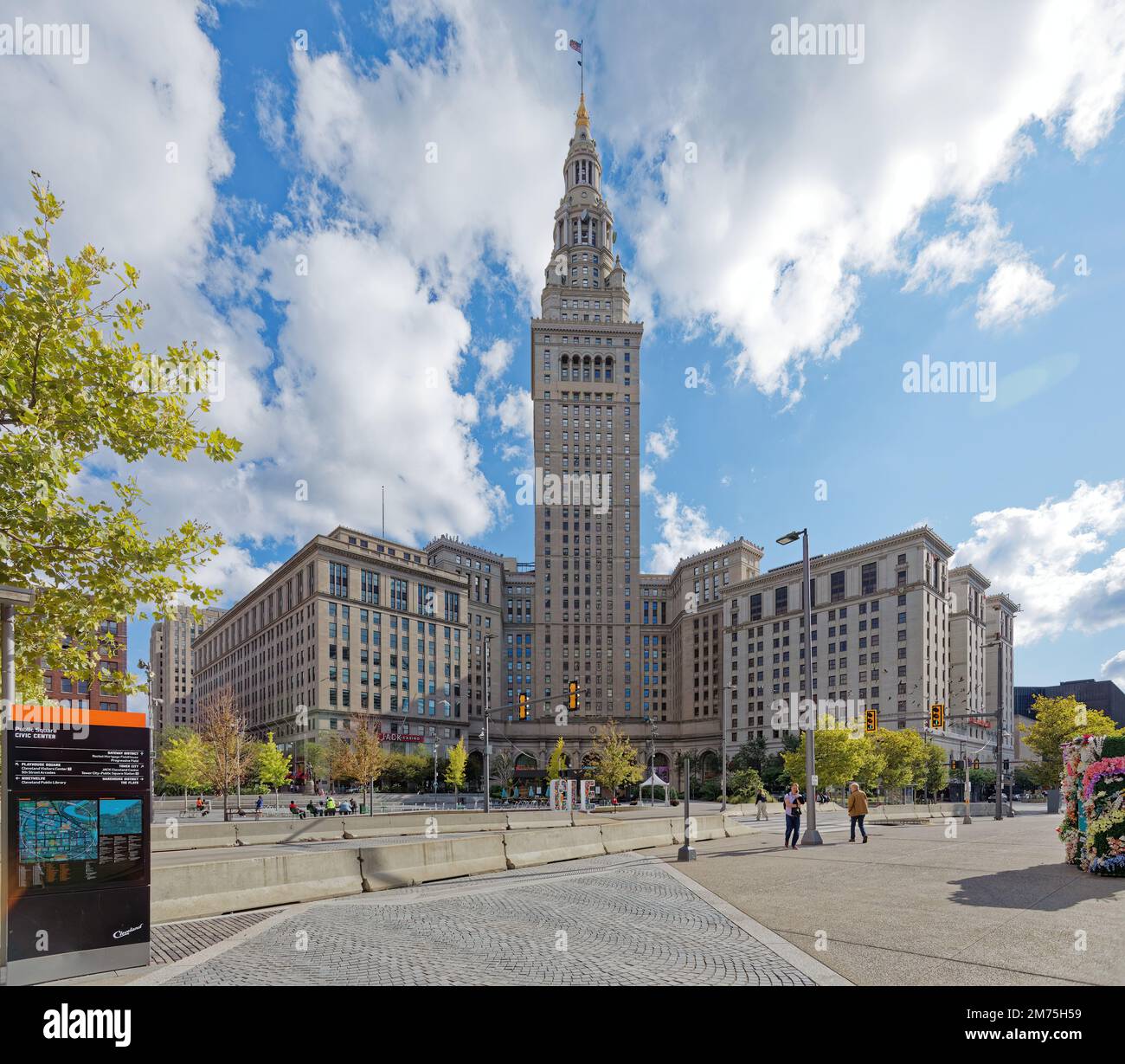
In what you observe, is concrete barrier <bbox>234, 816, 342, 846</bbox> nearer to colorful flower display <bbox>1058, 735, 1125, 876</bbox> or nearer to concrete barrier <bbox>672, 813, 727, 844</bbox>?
concrete barrier <bbox>672, 813, 727, 844</bbox>

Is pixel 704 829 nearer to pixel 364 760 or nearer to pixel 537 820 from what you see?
pixel 537 820

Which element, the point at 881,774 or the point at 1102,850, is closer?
the point at 1102,850

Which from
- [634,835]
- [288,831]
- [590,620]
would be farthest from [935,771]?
[288,831]

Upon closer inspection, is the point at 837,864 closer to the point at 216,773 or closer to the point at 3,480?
the point at 3,480

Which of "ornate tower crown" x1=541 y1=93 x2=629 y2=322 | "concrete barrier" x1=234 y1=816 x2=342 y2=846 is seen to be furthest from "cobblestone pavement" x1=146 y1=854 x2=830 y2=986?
"ornate tower crown" x1=541 y1=93 x2=629 y2=322

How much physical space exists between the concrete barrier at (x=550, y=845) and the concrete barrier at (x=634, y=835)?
0.40 m

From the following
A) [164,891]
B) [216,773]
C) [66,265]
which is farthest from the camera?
[216,773]

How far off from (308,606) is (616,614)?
201 feet

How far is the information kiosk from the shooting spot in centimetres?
727

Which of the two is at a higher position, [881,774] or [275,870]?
[275,870]

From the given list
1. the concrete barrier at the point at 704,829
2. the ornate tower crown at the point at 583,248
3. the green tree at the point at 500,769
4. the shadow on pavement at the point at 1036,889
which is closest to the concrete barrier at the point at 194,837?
the concrete barrier at the point at 704,829

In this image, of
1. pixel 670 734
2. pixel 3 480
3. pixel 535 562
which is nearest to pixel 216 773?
pixel 3 480

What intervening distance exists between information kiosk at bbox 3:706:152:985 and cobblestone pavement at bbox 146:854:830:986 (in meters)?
0.89
